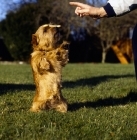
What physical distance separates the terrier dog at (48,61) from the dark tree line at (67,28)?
26319mm

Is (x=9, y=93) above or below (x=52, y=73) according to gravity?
below

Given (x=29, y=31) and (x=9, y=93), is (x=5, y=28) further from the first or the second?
(x=9, y=93)

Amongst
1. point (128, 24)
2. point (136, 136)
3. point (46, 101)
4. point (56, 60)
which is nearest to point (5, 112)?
point (46, 101)

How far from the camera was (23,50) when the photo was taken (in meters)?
32.6

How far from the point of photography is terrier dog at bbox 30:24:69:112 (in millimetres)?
5648

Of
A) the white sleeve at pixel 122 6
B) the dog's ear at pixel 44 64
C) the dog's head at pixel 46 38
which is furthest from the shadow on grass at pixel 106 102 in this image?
the white sleeve at pixel 122 6

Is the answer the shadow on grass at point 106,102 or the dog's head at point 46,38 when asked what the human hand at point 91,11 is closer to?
the dog's head at point 46,38

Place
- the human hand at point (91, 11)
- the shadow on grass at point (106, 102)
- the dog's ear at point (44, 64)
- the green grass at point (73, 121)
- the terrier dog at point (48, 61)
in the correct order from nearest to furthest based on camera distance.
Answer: the human hand at point (91, 11)
the green grass at point (73, 121)
the dog's ear at point (44, 64)
the terrier dog at point (48, 61)
the shadow on grass at point (106, 102)

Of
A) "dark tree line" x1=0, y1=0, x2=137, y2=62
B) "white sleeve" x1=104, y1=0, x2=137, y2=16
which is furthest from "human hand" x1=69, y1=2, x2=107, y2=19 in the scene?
"dark tree line" x1=0, y1=0, x2=137, y2=62

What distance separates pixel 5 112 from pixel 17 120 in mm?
610

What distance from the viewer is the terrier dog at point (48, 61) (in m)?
5.65

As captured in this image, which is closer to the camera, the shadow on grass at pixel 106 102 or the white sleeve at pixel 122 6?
the white sleeve at pixel 122 6

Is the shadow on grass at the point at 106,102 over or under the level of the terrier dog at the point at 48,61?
under

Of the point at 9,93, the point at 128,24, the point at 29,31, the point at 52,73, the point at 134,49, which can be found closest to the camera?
the point at 134,49
